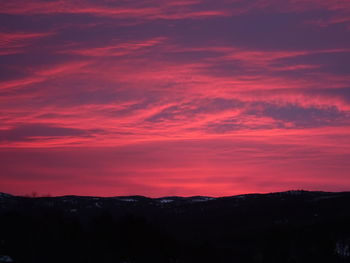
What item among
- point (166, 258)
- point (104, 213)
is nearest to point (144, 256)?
point (166, 258)

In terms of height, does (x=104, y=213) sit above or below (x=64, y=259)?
above

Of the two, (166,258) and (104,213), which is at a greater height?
(104,213)

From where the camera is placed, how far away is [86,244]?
126m

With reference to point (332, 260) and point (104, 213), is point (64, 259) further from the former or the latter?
point (332, 260)

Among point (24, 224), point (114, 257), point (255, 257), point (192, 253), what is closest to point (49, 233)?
point (24, 224)

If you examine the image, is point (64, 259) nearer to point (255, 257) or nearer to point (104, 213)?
point (104, 213)

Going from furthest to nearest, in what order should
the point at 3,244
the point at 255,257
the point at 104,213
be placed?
the point at 255,257 → the point at 104,213 → the point at 3,244

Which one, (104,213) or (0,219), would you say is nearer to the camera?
(0,219)

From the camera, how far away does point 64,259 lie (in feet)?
389

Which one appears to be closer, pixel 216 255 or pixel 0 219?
pixel 0 219

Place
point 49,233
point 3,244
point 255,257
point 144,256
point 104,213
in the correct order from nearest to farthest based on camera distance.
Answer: point 3,244, point 49,233, point 144,256, point 104,213, point 255,257

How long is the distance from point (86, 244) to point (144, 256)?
14.1 meters

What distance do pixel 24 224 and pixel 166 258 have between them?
32.5m

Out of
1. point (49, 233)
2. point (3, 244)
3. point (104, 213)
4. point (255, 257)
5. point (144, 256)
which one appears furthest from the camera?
point (255, 257)
